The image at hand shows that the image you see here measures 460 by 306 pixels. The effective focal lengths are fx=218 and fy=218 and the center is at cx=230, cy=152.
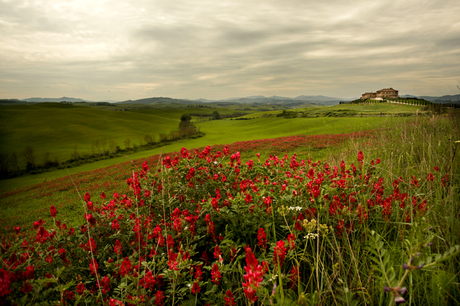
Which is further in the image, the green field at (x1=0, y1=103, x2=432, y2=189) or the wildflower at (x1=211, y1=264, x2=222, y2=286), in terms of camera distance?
the green field at (x1=0, y1=103, x2=432, y2=189)

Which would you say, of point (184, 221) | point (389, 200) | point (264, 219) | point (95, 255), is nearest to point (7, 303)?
point (95, 255)

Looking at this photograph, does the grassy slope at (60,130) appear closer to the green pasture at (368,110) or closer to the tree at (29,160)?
the tree at (29,160)

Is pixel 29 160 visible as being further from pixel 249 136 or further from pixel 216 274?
pixel 216 274

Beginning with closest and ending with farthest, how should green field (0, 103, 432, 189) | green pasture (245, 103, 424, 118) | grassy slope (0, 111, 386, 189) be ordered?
green pasture (245, 103, 424, 118) → grassy slope (0, 111, 386, 189) → green field (0, 103, 432, 189)

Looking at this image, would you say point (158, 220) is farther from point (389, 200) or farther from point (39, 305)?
point (389, 200)

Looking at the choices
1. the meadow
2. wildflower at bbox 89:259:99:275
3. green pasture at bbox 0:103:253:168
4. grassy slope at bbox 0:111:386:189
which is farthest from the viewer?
green pasture at bbox 0:103:253:168

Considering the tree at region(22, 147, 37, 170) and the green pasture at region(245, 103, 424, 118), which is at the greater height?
the green pasture at region(245, 103, 424, 118)

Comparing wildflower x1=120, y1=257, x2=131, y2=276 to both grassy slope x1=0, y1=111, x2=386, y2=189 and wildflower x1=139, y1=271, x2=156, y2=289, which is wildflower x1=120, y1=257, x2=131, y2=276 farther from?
grassy slope x1=0, y1=111, x2=386, y2=189

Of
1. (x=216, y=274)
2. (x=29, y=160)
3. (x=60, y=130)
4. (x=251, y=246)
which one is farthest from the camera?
(x=60, y=130)

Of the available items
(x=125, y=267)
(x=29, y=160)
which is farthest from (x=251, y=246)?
(x=29, y=160)

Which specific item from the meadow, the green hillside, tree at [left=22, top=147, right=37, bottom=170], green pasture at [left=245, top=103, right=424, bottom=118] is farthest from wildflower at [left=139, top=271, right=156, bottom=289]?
the green hillside

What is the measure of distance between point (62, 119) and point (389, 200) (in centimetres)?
9093

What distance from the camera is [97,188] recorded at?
50.0 ft

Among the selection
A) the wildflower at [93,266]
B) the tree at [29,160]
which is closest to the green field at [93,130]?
the tree at [29,160]
